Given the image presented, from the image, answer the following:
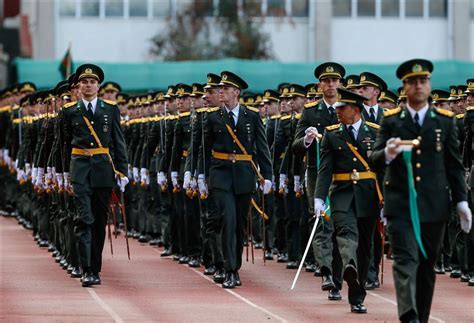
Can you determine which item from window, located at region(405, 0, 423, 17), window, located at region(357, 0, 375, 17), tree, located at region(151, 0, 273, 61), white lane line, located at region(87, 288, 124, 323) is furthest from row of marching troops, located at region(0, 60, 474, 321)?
window, located at region(405, 0, 423, 17)

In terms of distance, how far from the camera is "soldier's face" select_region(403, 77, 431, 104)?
12.7 metres

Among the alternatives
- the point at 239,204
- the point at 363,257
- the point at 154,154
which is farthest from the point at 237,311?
the point at 154,154

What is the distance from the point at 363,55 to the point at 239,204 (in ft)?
143

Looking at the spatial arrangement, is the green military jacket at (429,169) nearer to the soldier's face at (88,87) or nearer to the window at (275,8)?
the soldier's face at (88,87)

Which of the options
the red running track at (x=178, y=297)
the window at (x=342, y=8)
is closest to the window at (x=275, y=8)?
the window at (x=342, y=8)

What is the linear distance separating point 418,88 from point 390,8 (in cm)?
4873

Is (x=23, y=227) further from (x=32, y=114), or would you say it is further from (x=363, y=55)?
(x=363, y=55)

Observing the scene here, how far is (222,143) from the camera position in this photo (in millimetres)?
18344

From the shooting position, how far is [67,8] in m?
59.9

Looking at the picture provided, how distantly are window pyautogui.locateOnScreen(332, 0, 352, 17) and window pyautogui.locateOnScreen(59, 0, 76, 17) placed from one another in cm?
1014

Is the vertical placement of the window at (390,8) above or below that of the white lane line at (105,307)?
above

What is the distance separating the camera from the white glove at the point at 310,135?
16.9 metres

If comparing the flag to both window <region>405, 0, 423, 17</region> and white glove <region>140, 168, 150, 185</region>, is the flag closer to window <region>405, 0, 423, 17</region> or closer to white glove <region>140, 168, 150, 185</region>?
white glove <region>140, 168, 150, 185</region>

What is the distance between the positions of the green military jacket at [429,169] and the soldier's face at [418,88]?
14 cm
